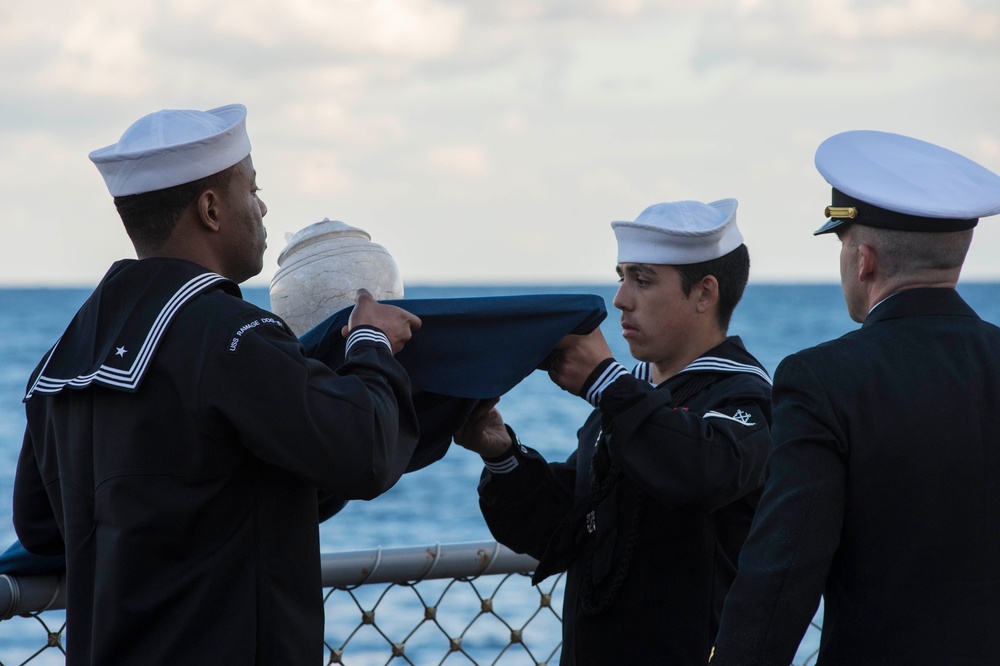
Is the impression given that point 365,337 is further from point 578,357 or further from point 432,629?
point 432,629

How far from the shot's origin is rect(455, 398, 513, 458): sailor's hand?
3172 millimetres

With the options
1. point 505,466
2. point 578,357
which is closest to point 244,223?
point 578,357

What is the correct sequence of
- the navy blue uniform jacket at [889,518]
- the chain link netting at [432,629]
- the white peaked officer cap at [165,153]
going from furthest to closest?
the chain link netting at [432,629]
the white peaked officer cap at [165,153]
the navy blue uniform jacket at [889,518]

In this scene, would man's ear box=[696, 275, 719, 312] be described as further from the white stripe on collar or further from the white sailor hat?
the white sailor hat

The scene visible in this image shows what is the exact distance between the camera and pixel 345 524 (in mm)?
15484

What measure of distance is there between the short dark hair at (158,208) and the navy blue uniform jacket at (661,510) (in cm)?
102

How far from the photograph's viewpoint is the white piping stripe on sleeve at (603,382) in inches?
112

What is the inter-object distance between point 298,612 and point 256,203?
872mm

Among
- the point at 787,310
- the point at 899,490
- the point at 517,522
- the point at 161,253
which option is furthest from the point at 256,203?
the point at 787,310

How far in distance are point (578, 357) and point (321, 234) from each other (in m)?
0.67

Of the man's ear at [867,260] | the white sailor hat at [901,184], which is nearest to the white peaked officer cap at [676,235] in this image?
the white sailor hat at [901,184]

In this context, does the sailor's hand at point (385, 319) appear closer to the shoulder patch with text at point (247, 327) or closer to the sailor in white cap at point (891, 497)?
the shoulder patch with text at point (247, 327)

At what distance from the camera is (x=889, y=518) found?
2256mm

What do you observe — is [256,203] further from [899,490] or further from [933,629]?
[933,629]
